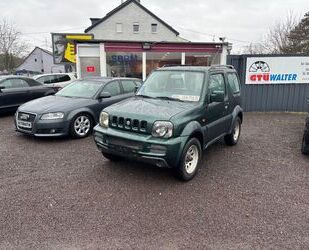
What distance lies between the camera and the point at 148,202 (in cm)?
344

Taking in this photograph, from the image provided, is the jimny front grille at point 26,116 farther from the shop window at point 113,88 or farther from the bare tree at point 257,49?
the bare tree at point 257,49

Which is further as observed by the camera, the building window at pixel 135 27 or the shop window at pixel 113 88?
the building window at pixel 135 27

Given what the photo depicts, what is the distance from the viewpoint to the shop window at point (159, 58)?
14945 mm

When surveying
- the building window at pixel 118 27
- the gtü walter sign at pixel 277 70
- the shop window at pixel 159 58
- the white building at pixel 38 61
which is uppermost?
the building window at pixel 118 27

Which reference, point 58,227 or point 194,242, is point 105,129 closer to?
point 58,227

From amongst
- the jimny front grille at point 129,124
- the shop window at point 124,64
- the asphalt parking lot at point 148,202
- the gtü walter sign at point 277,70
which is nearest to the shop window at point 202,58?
the shop window at point 124,64

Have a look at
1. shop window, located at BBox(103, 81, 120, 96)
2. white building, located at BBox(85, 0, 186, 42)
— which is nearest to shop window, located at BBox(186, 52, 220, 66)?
shop window, located at BBox(103, 81, 120, 96)

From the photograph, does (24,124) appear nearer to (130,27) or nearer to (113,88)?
(113,88)

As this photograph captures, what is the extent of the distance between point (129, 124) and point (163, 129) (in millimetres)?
574

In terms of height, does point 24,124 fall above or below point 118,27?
below

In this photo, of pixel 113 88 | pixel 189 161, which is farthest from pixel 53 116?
pixel 189 161

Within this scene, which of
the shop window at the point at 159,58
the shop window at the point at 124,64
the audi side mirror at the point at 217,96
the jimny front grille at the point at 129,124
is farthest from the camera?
the shop window at the point at 159,58

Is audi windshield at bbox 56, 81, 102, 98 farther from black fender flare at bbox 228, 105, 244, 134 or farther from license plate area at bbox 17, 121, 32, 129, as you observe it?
black fender flare at bbox 228, 105, 244, 134

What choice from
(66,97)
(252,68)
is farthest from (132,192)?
(252,68)
